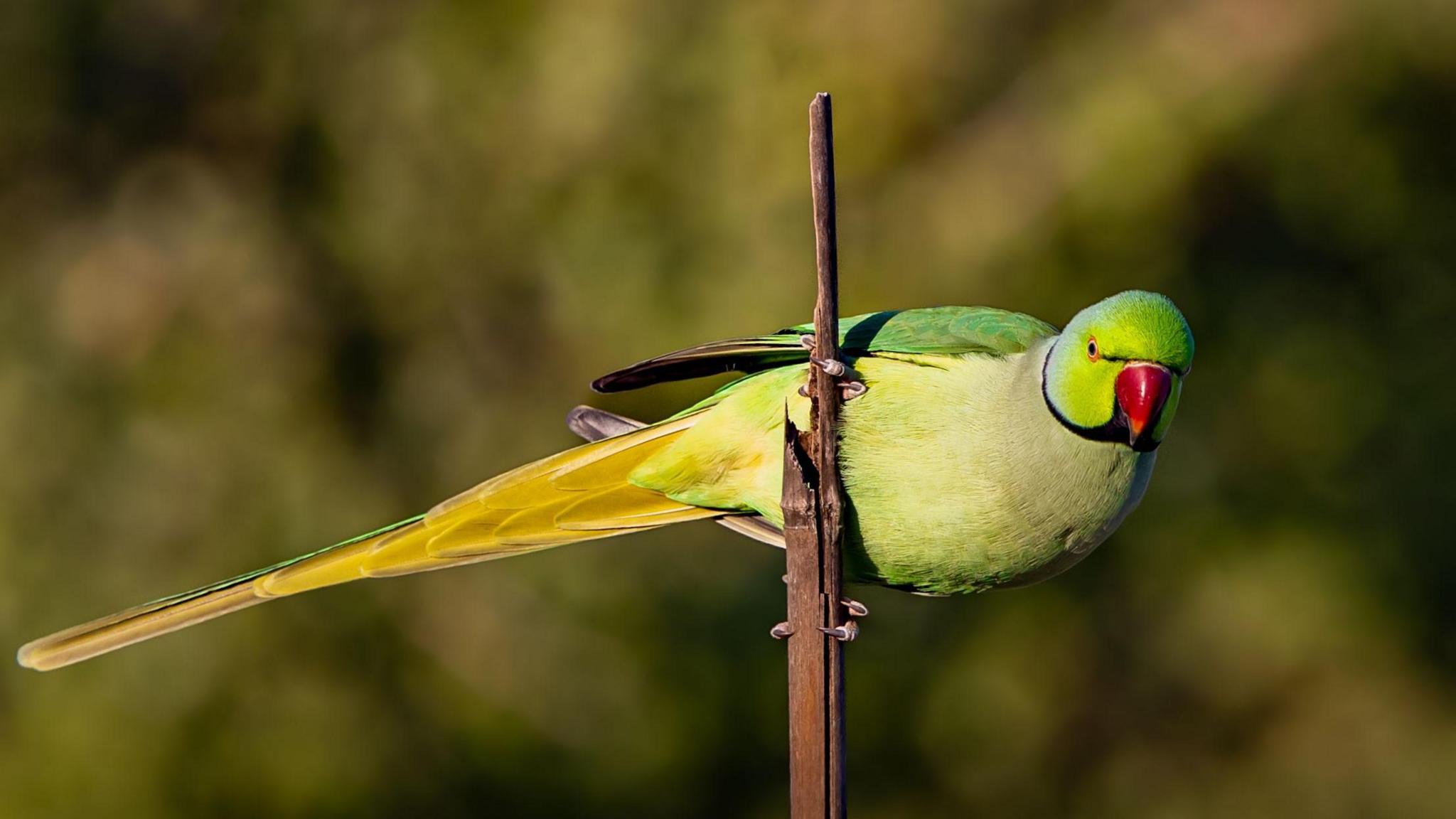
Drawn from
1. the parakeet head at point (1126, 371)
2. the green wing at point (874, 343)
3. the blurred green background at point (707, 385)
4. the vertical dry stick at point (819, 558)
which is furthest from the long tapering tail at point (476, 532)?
the blurred green background at point (707, 385)

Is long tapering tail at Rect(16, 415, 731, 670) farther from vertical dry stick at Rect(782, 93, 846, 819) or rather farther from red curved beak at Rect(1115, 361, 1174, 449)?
red curved beak at Rect(1115, 361, 1174, 449)

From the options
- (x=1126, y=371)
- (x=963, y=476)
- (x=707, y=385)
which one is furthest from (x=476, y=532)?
(x=707, y=385)

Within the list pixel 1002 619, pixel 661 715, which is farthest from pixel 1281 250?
pixel 661 715

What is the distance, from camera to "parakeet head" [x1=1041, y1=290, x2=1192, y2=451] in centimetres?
212

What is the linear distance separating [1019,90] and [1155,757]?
274 cm

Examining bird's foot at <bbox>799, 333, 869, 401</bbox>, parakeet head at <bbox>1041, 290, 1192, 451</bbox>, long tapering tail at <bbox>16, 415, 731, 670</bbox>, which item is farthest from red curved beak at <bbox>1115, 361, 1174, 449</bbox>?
long tapering tail at <bbox>16, 415, 731, 670</bbox>

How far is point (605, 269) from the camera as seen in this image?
540 centimetres

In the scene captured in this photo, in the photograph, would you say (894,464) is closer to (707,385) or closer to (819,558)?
(819,558)

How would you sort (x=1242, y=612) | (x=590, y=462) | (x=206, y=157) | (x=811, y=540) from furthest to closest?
(x=206, y=157), (x=1242, y=612), (x=590, y=462), (x=811, y=540)

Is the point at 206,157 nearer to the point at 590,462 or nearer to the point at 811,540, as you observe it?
the point at 590,462

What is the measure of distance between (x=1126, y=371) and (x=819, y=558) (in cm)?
56

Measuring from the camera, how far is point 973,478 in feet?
7.38

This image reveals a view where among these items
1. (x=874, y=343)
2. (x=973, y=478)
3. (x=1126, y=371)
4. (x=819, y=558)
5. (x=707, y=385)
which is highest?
(x=707, y=385)

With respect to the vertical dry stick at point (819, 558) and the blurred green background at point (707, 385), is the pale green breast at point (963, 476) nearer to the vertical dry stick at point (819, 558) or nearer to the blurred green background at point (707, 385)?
the vertical dry stick at point (819, 558)
